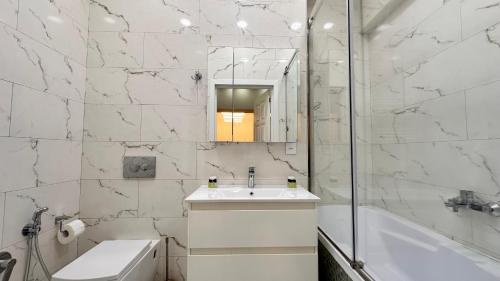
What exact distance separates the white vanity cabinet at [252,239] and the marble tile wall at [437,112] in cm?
47

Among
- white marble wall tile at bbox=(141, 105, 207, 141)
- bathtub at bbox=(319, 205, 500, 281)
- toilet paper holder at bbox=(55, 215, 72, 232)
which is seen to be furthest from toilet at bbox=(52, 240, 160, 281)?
bathtub at bbox=(319, 205, 500, 281)

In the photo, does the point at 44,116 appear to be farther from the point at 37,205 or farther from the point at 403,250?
the point at 403,250

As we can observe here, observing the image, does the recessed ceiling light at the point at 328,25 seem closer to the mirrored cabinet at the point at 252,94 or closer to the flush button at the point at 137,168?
the mirrored cabinet at the point at 252,94

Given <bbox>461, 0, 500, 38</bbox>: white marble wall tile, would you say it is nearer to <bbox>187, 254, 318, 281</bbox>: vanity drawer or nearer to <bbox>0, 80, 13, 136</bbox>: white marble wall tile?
<bbox>187, 254, 318, 281</bbox>: vanity drawer

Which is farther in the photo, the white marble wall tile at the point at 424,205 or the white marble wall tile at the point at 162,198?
the white marble wall tile at the point at 162,198

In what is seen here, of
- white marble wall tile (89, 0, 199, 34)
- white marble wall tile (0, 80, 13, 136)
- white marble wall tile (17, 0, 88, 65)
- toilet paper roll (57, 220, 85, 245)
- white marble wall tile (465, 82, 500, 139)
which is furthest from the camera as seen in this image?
white marble wall tile (89, 0, 199, 34)

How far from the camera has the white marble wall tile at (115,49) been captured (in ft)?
5.44

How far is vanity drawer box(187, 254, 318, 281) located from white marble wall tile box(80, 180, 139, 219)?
0.70m

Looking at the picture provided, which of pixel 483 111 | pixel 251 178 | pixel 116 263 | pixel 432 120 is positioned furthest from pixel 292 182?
pixel 116 263

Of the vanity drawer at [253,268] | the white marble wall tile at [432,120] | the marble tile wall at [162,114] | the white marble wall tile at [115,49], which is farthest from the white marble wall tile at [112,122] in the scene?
the white marble wall tile at [432,120]

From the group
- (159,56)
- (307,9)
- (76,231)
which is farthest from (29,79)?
(307,9)

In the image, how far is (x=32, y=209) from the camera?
1.22m

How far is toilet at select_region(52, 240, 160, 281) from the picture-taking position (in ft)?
3.49

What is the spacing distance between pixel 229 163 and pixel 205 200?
1.61 ft
